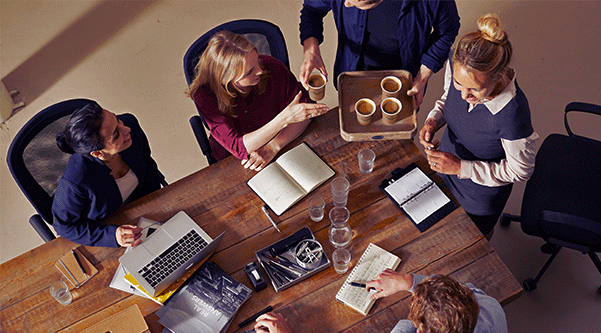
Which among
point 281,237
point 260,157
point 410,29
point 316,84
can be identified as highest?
point 410,29

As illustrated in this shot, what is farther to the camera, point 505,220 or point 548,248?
point 505,220

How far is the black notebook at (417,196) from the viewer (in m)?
2.22

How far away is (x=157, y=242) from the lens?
2.17 meters

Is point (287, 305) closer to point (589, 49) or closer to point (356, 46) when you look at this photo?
point (356, 46)

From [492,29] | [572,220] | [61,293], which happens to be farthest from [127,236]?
[572,220]

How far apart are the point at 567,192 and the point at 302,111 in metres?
1.54

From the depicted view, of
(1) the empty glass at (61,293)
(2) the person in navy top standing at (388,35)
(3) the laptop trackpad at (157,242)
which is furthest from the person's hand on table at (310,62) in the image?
(1) the empty glass at (61,293)

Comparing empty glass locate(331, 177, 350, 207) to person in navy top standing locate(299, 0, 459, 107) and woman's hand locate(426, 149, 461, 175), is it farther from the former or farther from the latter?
person in navy top standing locate(299, 0, 459, 107)

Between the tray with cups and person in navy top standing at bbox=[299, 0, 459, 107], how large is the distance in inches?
33.4

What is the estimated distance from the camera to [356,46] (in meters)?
2.68

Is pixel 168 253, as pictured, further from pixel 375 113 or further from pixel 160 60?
pixel 160 60

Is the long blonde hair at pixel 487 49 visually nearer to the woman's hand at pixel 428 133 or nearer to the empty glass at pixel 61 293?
the woman's hand at pixel 428 133

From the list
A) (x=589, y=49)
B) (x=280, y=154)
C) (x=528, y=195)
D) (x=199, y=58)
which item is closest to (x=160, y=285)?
(x=280, y=154)

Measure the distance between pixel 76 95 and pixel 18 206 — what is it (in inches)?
43.4
